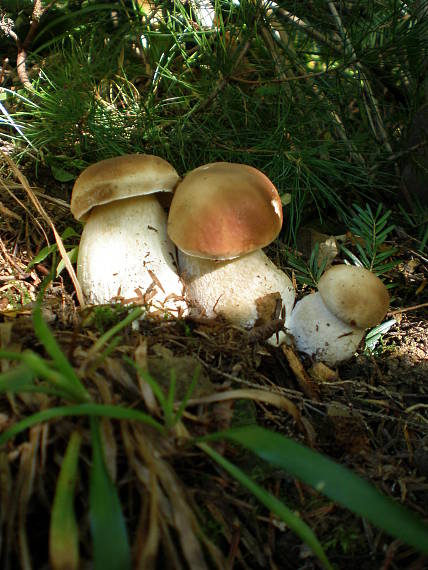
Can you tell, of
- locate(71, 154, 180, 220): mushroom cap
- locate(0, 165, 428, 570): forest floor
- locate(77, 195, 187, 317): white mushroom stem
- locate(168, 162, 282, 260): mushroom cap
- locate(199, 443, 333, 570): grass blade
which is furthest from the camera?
locate(77, 195, 187, 317): white mushroom stem

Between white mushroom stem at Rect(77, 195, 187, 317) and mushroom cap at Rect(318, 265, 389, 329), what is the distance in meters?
0.73

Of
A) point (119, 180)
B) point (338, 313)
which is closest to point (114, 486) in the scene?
point (338, 313)

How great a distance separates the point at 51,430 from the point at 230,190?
1.15 m

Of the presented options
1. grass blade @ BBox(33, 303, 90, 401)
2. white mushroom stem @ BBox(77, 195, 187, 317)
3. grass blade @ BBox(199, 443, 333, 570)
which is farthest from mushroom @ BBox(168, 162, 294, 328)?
grass blade @ BBox(199, 443, 333, 570)

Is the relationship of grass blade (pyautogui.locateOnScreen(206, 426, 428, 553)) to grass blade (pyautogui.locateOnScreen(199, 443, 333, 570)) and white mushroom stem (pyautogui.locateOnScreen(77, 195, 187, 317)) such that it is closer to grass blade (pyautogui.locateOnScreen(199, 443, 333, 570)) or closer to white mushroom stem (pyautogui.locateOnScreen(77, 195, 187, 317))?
grass blade (pyautogui.locateOnScreen(199, 443, 333, 570))

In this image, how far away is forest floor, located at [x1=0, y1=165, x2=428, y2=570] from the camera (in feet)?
3.48

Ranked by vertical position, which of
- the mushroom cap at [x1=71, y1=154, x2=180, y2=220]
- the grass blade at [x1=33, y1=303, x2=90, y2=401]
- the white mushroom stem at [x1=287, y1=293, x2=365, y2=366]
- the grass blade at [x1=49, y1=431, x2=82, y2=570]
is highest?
the mushroom cap at [x1=71, y1=154, x2=180, y2=220]

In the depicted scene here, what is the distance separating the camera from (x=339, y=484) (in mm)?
968

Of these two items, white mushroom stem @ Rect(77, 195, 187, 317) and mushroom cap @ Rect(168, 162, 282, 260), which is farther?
white mushroom stem @ Rect(77, 195, 187, 317)

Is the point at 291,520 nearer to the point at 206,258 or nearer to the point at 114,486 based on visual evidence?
the point at 114,486

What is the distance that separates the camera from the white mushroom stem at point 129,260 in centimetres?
198

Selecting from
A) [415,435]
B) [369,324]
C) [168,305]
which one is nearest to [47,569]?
[168,305]

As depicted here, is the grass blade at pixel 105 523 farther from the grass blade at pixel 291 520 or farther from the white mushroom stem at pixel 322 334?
the white mushroom stem at pixel 322 334

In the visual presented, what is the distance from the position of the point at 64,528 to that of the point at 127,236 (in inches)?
55.5
